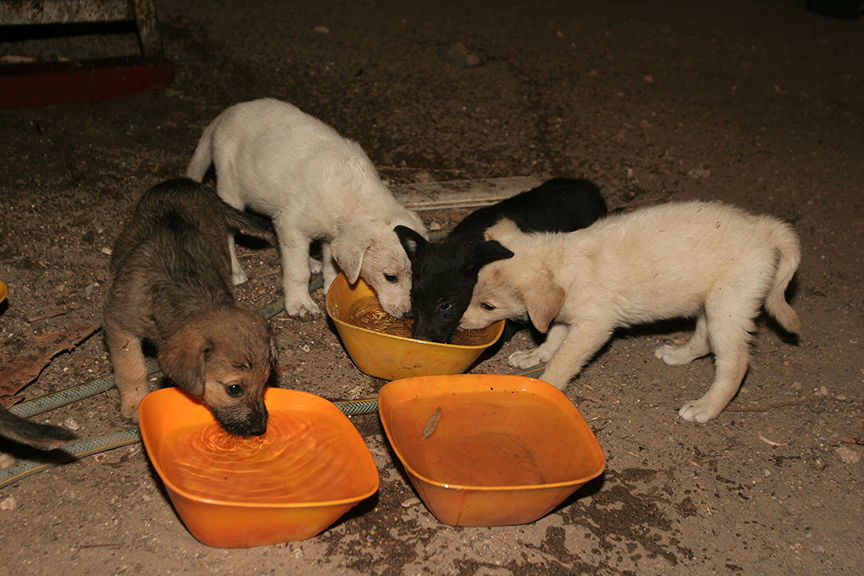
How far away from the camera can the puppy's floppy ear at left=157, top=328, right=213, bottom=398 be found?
3.26 m

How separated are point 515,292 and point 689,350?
1767 millimetres

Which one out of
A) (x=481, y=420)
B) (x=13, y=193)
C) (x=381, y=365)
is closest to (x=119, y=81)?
(x=13, y=193)

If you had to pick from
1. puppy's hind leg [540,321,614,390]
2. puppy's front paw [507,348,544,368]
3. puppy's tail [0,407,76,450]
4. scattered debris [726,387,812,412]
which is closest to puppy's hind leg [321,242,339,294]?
puppy's front paw [507,348,544,368]

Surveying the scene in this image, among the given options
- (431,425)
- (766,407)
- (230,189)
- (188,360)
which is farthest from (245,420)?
(766,407)

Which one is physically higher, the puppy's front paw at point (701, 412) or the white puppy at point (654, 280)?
the white puppy at point (654, 280)

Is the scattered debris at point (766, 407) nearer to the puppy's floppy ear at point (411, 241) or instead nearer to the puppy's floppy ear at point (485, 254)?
the puppy's floppy ear at point (485, 254)

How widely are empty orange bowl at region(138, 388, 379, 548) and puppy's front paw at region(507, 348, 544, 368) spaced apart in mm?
1859

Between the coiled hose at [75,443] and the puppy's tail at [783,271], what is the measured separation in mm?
2910

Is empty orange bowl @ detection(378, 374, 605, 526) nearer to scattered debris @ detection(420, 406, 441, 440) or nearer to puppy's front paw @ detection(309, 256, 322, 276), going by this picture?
scattered debris @ detection(420, 406, 441, 440)

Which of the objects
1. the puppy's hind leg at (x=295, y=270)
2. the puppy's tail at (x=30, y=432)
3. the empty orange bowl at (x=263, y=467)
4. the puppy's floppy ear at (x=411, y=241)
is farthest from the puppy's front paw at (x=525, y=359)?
the puppy's tail at (x=30, y=432)

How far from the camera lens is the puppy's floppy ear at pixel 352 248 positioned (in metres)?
4.62

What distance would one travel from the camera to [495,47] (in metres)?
10.9

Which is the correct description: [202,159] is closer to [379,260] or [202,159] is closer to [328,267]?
[328,267]

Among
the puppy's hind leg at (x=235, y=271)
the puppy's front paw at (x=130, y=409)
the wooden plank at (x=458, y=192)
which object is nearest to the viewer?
the puppy's front paw at (x=130, y=409)
